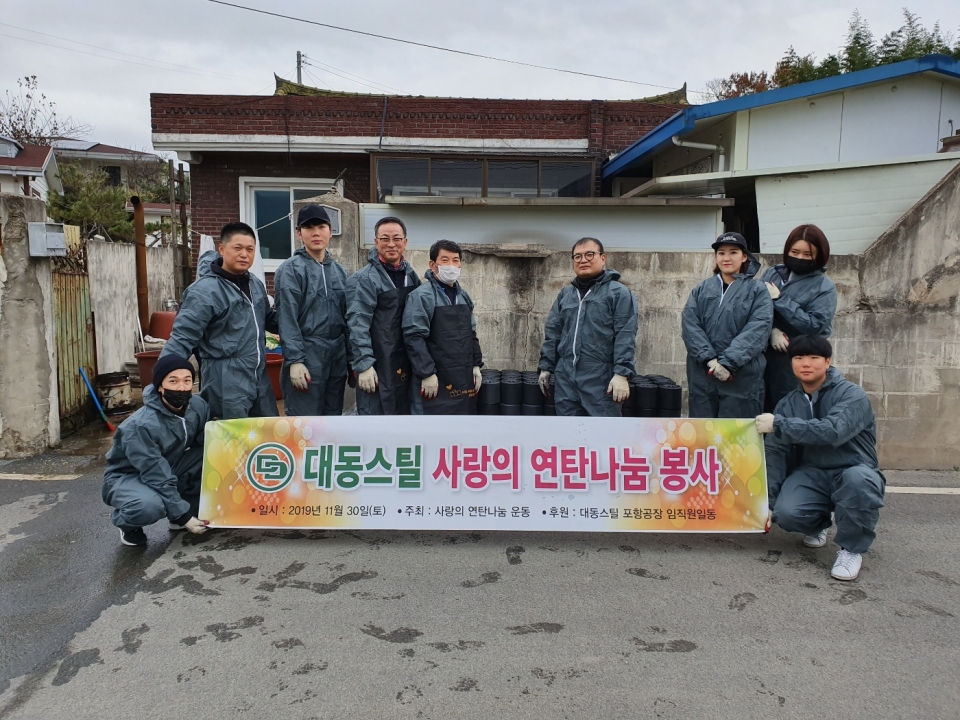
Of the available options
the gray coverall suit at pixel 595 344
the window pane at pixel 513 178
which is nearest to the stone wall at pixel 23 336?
the gray coverall suit at pixel 595 344

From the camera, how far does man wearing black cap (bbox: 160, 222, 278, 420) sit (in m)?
3.92

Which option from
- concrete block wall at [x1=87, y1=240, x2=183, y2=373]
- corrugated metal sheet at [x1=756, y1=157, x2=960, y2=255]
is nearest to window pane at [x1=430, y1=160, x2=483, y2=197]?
concrete block wall at [x1=87, y1=240, x2=183, y2=373]

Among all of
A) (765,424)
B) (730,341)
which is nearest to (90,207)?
(730,341)

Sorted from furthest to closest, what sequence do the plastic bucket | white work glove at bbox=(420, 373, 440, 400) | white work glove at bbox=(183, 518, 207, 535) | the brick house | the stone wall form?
the brick house
the plastic bucket
the stone wall
white work glove at bbox=(420, 373, 440, 400)
white work glove at bbox=(183, 518, 207, 535)

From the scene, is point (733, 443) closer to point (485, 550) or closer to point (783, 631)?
point (783, 631)

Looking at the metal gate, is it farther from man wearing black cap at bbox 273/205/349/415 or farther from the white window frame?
the white window frame

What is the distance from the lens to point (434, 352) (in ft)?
14.6

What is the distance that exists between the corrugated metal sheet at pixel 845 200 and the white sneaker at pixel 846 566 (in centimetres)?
402

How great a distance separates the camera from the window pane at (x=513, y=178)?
10.1 meters

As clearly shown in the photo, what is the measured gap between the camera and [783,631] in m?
2.85

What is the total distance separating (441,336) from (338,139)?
755 cm

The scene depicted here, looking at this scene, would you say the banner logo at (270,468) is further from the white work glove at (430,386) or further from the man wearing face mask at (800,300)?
the man wearing face mask at (800,300)

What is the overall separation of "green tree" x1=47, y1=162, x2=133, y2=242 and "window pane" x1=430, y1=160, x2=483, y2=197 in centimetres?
1147

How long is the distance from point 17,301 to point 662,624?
5.67m
